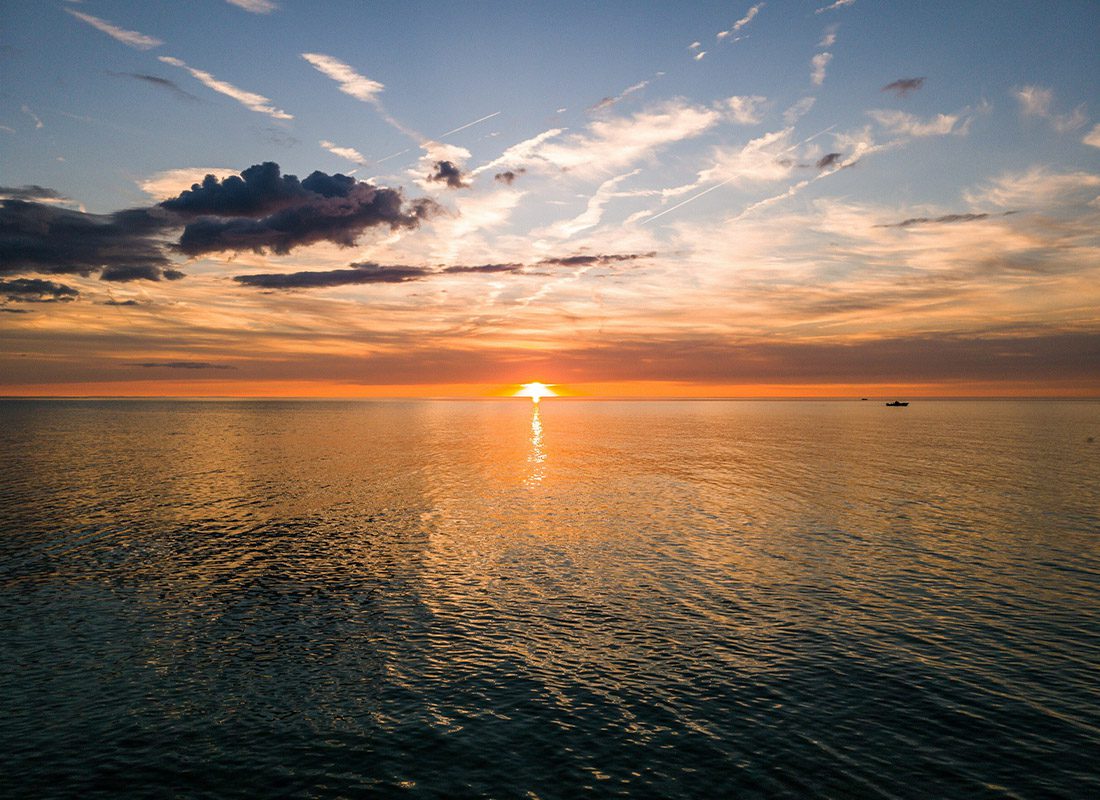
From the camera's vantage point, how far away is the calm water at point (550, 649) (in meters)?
24.0

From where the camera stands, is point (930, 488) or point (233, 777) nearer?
point (233, 777)

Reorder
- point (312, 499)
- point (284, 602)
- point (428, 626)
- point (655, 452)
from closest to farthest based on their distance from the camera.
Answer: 1. point (428, 626)
2. point (284, 602)
3. point (312, 499)
4. point (655, 452)

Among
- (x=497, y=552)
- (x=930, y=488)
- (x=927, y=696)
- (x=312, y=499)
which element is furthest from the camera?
(x=930, y=488)

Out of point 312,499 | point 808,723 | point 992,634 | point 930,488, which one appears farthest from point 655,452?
point 808,723

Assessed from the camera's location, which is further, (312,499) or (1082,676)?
(312,499)

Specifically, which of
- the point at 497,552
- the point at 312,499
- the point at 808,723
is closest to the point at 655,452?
the point at 312,499

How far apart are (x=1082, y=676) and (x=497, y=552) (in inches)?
1643

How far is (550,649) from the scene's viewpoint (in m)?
35.3

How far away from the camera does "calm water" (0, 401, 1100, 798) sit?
24.0 m

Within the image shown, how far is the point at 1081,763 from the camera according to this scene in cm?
2384

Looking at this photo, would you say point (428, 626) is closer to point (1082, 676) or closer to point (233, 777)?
point (233, 777)

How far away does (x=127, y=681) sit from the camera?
30.8 meters

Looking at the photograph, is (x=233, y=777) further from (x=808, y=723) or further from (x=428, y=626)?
(x=808, y=723)

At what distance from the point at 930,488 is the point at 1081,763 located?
77821 mm
